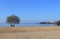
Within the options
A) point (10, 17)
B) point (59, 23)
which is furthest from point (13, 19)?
point (59, 23)

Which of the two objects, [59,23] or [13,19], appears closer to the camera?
[13,19]

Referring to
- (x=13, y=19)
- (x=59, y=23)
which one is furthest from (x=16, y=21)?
(x=59, y=23)

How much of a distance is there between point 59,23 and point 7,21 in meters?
22.1

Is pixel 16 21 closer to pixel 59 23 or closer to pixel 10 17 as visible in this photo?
pixel 10 17

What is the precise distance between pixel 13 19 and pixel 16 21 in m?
1.94

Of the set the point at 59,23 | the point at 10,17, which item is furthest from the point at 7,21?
the point at 59,23

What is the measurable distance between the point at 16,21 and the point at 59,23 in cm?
1844

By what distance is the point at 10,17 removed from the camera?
66250mm

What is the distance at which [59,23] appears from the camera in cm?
7006

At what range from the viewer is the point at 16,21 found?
67.1m

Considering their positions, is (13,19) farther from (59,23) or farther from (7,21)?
(59,23)

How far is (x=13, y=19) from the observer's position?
6575 centimetres

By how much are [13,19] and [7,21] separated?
4.01 meters

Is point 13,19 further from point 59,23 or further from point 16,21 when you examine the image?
point 59,23
